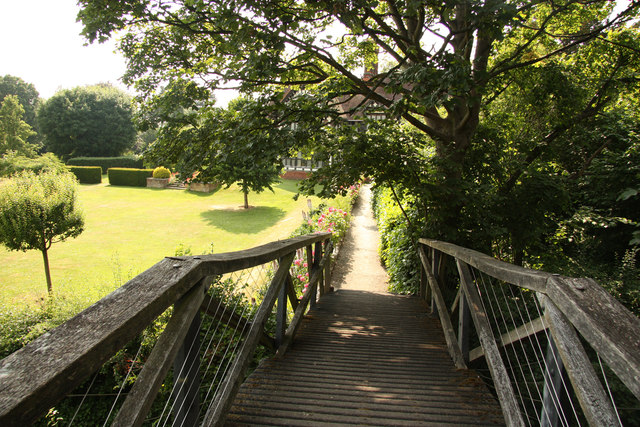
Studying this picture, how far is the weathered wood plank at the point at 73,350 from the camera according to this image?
66 cm

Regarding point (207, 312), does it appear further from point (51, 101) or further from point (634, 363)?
point (51, 101)

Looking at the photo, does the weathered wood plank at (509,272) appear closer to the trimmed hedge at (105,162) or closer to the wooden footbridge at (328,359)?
the wooden footbridge at (328,359)

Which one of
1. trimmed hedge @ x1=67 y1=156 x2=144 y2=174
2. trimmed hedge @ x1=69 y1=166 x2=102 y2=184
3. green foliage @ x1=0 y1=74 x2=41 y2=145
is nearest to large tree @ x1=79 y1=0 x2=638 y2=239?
trimmed hedge @ x1=69 y1=166 x2=102 y2=184

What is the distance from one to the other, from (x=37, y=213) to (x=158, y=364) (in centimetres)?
1333

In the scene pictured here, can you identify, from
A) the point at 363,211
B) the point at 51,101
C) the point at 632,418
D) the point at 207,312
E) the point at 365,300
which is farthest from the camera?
the point at 51,101

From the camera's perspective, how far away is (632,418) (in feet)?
10.4

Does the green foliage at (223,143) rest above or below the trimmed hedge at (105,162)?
above

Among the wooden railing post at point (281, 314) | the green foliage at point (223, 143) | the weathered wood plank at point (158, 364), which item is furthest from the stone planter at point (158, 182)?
the weathered wood plank at point (158, 364)

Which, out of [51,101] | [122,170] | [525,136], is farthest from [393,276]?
[51,101]

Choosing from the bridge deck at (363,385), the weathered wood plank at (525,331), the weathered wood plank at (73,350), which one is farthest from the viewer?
the bridge deck at (363,385)

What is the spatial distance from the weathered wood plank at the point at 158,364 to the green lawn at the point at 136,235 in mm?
7176

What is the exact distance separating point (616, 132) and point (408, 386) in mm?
8431

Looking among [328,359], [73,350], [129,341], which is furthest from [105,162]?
[73,350]

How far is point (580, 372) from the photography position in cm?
122
